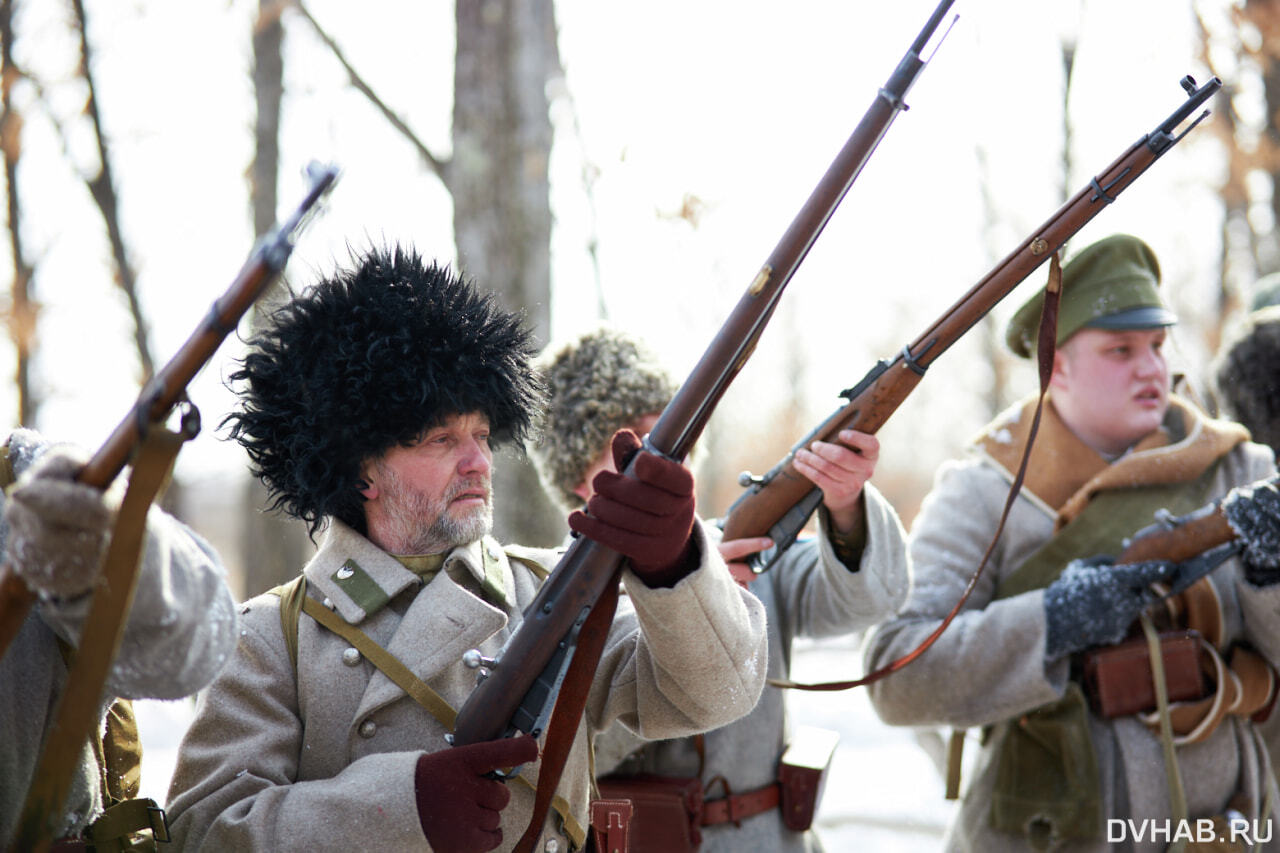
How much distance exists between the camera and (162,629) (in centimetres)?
214

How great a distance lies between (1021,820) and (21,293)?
9169 millimetres

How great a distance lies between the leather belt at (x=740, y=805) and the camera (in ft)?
11.9

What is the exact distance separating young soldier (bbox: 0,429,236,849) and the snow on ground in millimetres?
3428

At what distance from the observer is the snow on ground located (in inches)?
332

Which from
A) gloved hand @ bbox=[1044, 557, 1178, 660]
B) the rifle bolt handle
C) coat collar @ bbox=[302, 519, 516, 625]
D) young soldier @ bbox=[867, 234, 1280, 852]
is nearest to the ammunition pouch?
young soldier @ bbox=[867, 234, 1280, 852]

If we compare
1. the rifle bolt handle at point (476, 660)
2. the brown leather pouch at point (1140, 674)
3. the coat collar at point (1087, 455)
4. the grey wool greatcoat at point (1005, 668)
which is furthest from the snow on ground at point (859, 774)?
the rifle bolt handle at point (476, 660)

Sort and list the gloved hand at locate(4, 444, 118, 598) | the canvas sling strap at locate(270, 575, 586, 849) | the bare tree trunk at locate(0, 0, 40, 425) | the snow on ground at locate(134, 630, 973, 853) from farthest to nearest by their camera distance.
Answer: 1. the snow on ground at locate(134, 630, 973, 853)
2. the bare tree trunk at locate(0, 0, 40, 425)
3. the canvas sling strap at locate(270, 575, 586, 849)
4. the gloved hand at locate(4, 444, 118, 598)

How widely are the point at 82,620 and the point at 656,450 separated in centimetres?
112

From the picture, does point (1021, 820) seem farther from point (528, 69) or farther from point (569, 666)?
point (528, 69)

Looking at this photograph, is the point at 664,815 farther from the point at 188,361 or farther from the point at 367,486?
the point at 188,361

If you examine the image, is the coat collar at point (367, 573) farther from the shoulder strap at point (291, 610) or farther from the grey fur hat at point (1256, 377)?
the grey fur hat at point (1256, 377)

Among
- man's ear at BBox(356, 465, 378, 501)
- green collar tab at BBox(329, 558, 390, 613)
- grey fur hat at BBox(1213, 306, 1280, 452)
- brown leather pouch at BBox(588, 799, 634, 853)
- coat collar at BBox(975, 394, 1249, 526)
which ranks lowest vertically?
brown leather pouch at BBox(588, 799, 634, 853)

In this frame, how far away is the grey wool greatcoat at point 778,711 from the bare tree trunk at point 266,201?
5018 mm

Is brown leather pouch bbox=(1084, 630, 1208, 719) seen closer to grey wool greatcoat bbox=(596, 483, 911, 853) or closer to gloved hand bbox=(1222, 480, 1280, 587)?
gloved hand bbox=(1222, 480, 1280, 587)
